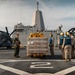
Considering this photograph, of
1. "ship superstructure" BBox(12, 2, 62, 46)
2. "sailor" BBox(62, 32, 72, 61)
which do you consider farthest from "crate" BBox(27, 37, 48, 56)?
"ship superstructure" BBox(12, 2, 62, 46)

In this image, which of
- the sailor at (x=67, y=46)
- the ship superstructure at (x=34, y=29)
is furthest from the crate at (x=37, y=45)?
the ship superstructure at (x=34, y=29)

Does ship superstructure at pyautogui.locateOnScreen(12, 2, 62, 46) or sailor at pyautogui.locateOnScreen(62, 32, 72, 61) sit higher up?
ship superstructure at pyautogui.locateOnScreen(12, 2, 62, 46)

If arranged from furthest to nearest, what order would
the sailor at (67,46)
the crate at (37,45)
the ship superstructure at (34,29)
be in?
the ship superstructure at (34,29) → the crate at (37,45) → the sailor at (67,46)

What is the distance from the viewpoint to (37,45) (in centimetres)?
1888

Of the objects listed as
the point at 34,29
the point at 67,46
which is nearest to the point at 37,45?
the point at 67,46

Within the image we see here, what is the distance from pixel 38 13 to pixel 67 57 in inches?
2264

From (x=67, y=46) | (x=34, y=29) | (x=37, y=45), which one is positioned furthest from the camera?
(x=34, y=29)

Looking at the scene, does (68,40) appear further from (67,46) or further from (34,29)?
(34,29)

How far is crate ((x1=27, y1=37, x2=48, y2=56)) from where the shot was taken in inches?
743

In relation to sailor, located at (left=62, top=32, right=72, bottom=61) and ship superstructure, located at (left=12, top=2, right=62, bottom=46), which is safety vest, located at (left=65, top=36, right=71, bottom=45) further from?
ship superstructure, located at (left=12, top=2, right=62, bottom=46)

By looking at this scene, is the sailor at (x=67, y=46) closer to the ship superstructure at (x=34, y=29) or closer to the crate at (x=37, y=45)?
the crate at (x=37, y=45)

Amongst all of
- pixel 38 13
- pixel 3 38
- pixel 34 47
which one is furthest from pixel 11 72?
pixel 38 13

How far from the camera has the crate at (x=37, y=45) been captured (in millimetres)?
18875

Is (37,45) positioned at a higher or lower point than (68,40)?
lower
